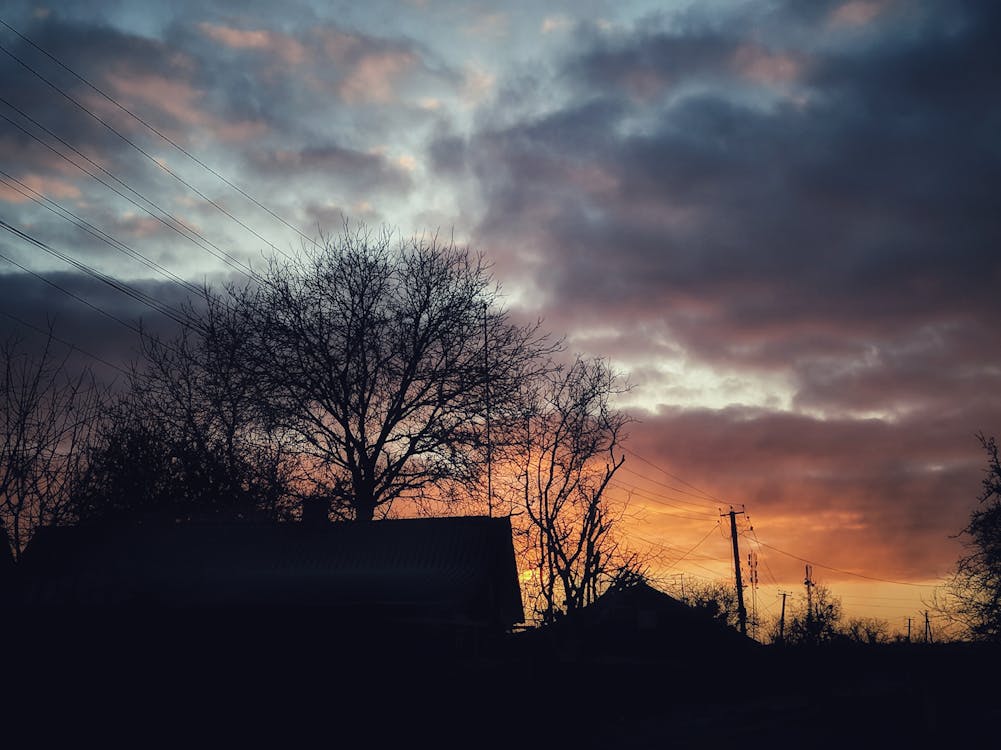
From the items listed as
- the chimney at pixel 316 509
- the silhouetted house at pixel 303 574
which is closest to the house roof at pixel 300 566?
the silhouetted house at pixel 303 574

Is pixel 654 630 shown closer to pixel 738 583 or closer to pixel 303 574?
pixel 738 583

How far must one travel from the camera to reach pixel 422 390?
1516 inches

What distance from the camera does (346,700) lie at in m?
15.7

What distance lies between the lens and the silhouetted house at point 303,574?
54.8 feet

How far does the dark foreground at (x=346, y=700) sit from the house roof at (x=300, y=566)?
1401mm

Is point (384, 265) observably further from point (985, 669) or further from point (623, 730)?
point (985, 669)

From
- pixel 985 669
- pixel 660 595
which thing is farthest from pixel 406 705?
pixel 660 595

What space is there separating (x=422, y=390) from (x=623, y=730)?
66.5 feet

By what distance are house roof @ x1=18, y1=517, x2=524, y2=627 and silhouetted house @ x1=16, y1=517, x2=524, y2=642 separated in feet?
0.14

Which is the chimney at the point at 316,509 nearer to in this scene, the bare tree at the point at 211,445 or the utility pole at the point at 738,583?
the bare tree at the point at 211,445

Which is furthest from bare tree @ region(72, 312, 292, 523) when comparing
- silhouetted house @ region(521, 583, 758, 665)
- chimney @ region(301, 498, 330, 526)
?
silhouetted house @ region(521, 583, 758, 665)

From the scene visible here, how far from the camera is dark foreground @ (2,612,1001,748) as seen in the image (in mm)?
12578

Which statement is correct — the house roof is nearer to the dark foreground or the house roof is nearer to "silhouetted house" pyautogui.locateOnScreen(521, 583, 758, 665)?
the dark foreground

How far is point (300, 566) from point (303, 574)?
4342 millimetres
